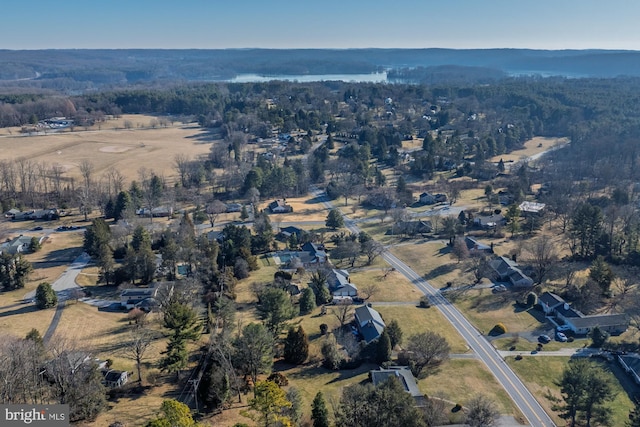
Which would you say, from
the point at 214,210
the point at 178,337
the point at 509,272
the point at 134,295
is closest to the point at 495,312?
the point at 509,272

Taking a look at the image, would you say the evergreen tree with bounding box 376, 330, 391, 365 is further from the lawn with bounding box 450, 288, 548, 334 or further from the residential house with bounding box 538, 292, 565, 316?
the residential house with bounding box 538, 292, 565, 316

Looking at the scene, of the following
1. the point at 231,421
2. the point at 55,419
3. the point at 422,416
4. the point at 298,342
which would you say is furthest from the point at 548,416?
the point at 55,419

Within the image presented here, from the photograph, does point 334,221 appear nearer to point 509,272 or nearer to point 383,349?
point 509,272

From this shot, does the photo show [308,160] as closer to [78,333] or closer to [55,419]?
[78,333]

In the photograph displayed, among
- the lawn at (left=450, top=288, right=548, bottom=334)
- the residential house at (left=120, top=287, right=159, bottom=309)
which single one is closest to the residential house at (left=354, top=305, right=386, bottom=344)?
the lawn at (left=450, top=288, right=548, bottom=334)

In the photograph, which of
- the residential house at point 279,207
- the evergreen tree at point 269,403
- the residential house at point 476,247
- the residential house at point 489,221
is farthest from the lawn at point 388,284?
the residential house at point 279,207
